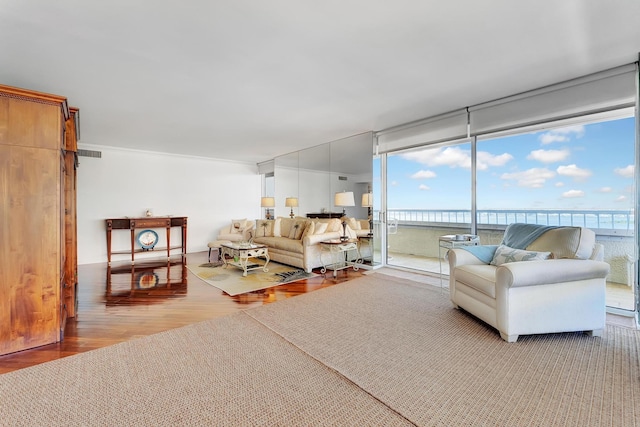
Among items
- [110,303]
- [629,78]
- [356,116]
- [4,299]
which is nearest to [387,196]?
[356,116]

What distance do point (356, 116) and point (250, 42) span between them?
2218mm

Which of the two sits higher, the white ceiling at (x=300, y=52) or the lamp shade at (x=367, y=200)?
the white ceiling at (x=300, y=52)

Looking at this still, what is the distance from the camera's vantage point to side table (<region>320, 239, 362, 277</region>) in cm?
467

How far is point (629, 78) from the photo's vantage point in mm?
2746

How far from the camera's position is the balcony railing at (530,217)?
306 cm

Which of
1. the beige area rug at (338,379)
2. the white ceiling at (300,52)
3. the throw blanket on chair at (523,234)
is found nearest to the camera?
the beige area rug at (338,379)

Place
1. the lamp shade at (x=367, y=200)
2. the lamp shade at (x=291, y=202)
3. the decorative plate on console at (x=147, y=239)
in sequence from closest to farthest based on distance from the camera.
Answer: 1. the lamp shade at (x=367, y=200)
2. the decorative plate on console at (x=147, y=239)
3. the lamp shade at (x=291, y=202)

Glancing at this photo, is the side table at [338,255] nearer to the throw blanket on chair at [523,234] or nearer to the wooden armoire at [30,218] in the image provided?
the throw blanket on chair at [523,234]

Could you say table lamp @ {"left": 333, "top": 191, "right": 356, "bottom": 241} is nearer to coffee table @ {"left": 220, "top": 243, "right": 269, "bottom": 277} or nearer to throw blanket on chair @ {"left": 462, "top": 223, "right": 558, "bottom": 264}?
coffee table @ {"left": 220, "top": 243, "right": 269, "bottom": 277}

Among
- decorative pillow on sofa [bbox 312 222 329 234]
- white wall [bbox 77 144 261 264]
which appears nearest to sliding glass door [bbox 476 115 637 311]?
decorative pillow on sofa [bbox 312 222 329 234]

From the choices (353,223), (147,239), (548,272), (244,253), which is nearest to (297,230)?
(353,223)

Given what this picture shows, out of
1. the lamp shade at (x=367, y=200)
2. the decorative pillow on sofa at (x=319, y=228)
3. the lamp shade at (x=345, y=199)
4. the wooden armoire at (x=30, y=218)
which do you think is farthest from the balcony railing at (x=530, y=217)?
the wooden armoire at (x=30, y=218)

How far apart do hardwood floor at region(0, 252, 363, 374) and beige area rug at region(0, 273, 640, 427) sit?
25cm

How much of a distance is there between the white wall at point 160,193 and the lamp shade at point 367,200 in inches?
155
